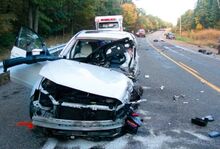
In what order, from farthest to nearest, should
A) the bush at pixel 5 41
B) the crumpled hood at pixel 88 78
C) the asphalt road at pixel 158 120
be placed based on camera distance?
the bush at pixel 5 41 → the crumpled hood at pixel 88 78 → the asphalt road at pixel 158 120

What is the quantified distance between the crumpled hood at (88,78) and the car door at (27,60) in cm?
30

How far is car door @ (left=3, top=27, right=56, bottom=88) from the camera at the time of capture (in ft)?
21.2

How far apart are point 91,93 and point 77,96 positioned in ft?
0.73

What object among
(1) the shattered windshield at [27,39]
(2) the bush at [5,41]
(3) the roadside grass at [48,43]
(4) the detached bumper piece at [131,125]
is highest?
(1) the shattered windshield at [27,39]

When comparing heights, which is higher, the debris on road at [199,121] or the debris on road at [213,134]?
the debris on road at [199,121]

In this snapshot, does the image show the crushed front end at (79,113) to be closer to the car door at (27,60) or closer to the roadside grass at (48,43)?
the car door at (27,60)

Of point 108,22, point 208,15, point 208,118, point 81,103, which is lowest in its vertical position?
point 208,118

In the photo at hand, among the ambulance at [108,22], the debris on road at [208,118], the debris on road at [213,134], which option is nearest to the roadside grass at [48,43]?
the ambulance at [108,22]

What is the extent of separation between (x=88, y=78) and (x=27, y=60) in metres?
1.27

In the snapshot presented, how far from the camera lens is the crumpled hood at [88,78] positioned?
18.2ft

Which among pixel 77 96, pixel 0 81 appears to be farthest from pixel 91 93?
pixel 0 81

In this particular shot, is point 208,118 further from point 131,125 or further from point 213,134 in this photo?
point 131,125

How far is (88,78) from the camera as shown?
19.3 feet

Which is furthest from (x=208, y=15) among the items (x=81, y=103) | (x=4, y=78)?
(x=81, y=103)
